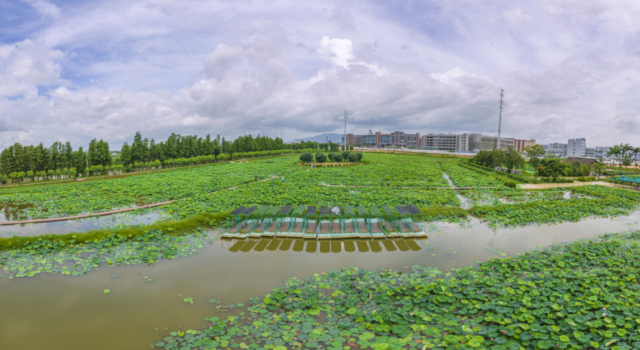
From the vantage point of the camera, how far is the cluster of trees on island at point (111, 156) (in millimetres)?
36594

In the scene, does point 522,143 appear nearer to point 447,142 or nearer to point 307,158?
point 447,142

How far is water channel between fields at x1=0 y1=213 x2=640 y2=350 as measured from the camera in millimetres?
6953

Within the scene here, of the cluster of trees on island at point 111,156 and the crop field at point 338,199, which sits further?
the cluster of trees on island at point 111,156

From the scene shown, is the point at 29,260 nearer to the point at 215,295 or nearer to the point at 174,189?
the point at 215,295

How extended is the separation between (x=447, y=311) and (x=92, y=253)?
12.3m

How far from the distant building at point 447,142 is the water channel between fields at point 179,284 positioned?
128 metres

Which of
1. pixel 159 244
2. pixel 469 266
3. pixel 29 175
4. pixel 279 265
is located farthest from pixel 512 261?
pixel 29 175

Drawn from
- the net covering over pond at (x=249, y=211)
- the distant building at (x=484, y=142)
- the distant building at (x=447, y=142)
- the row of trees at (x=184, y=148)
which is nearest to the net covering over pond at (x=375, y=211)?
the net covering over pond at (x=249, y=211)

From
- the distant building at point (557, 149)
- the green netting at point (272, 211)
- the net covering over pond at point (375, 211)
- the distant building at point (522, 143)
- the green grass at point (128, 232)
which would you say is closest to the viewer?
the green grass at point (128, 232)

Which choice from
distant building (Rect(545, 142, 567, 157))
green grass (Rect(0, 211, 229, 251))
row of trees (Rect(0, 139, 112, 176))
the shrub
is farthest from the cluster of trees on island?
distant building (Rect(545, 142, 567, 157))

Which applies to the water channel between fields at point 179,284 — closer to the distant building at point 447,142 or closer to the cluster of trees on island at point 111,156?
the cluster of trees on island at point 111,156

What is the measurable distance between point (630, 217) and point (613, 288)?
46.7 ft

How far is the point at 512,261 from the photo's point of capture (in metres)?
10.1

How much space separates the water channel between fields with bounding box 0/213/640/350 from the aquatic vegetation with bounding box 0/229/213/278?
51cm
